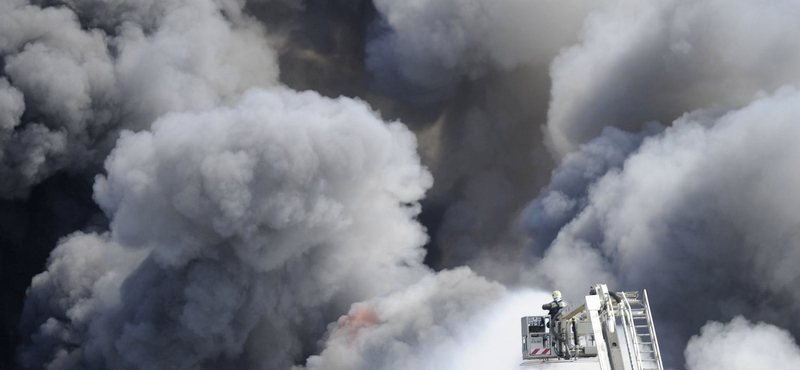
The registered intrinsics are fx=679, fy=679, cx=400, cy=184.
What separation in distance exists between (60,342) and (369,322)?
75.8ft

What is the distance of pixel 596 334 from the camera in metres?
15.6

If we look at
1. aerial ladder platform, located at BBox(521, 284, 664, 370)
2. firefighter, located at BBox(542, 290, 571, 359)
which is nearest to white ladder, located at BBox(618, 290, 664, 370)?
aerial ladder platform, located at BBox(521, 284, 664, 370)

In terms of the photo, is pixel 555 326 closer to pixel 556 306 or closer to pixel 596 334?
pixel 556 306

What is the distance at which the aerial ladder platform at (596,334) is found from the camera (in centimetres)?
1518

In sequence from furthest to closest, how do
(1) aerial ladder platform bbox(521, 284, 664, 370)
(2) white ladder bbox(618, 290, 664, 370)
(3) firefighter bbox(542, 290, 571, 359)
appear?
(3) firefighter bbox(542, 290, 571, 359) → (1) aerial ladder platform bbox(521, 284, 664, 370) → (2) white ladder bbox(618, 290, 664, 370)

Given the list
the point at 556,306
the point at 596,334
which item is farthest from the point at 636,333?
the point at 556,306

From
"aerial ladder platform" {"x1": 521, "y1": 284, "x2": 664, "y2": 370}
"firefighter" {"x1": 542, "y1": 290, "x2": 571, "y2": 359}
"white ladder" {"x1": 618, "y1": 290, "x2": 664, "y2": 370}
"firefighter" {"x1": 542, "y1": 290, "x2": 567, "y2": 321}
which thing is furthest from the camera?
"firefighter" {"x1": 542, "y1": 290, "x2": 567, "y2": 321}

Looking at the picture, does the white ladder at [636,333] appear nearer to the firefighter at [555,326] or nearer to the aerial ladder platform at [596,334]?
the aerial ladder platform at [596,334]

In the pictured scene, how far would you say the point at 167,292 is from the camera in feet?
143

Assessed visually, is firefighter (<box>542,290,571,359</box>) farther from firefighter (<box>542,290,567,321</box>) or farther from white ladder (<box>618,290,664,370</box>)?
white ladder (<box>618,290,664,370</box>)

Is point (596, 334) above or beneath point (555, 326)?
beneath

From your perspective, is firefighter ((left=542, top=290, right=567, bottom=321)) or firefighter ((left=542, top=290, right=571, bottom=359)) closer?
firefighter ((left=542, top=290, right=571, bottom=359))

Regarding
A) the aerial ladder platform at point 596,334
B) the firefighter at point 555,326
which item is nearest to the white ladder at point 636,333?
the aerial ladder platform at point 596,334

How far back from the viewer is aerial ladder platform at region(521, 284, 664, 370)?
15.2m
